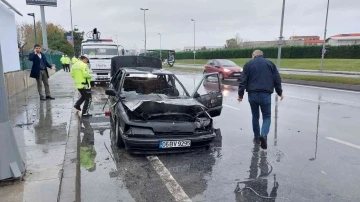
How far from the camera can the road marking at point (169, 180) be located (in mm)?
3817

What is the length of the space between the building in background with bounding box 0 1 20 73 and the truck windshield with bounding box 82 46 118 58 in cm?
367

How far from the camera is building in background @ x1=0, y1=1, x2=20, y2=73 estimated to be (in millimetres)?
14086

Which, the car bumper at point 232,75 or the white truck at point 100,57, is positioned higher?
the white truck at point 100,57

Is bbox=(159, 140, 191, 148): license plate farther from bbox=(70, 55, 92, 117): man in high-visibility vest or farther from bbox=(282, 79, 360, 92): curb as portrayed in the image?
bbox=(282, 79, 360, 92): curb

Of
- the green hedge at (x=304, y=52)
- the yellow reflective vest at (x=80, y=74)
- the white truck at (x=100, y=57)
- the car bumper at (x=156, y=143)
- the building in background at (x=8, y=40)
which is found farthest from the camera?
the green hedge at (x=304, y=52)

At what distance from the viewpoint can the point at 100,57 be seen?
57.1 ft

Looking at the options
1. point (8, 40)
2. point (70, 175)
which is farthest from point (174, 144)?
point (8, 40)

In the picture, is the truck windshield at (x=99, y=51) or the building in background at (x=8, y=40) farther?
the truck windshield at (x=99, y=51)

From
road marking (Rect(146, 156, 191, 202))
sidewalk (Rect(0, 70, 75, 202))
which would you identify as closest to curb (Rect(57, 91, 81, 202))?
sidewalk (Rect(0, 70, 75, 202))

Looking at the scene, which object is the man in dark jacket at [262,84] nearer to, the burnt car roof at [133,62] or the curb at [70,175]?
the curb at [70,175]

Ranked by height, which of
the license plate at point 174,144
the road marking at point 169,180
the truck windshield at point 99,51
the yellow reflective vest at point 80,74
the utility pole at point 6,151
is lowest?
the road marking at point 169,180

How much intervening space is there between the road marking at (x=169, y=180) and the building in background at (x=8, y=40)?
11.3m

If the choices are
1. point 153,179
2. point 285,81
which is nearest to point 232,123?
point 153,179

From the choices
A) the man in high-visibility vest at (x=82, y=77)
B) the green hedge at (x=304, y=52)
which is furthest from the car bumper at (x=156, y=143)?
the green hedge at (x=304, y=52)
